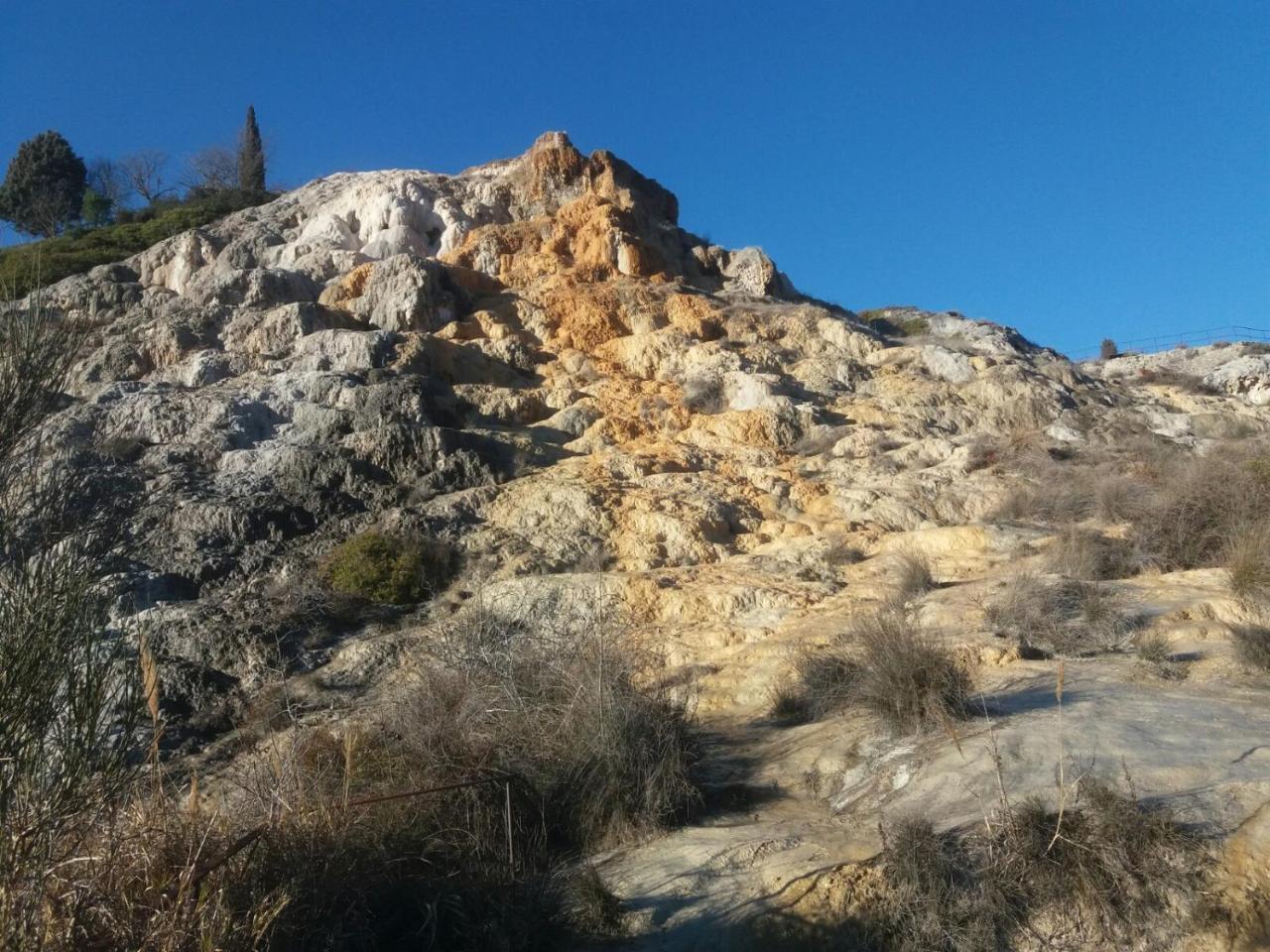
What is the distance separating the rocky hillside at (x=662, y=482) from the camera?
24.8 ft

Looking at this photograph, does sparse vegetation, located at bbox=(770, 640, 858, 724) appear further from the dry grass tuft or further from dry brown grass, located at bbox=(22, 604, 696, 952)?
the dry grass tuft

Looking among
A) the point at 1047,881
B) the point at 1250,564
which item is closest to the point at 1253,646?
the point at 1250,564

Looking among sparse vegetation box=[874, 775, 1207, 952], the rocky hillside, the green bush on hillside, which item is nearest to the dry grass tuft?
the rocky hillside

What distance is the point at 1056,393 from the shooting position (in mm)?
20359

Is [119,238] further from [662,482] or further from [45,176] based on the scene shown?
[662,482]

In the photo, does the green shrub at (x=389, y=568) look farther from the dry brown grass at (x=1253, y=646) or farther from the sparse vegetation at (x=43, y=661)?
the dry brown grass at (x=1253, y=646)

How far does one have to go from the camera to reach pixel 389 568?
14.2m

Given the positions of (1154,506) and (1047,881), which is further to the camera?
(1154,506)

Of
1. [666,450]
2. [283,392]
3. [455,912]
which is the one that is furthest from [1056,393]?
[455,912]

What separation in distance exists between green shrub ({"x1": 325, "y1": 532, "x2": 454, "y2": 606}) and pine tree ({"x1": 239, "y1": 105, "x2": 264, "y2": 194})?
90.4 feet

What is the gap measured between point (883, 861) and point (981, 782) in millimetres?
1169

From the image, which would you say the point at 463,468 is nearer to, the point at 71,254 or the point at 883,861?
the point at 883,861

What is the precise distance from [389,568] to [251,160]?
109ft

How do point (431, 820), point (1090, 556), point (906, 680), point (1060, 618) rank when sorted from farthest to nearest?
point (1090, 556) < point (1060, 618) < point (906, 680) < point (431, 820)
